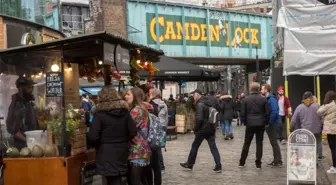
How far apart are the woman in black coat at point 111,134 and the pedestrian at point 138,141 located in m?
0.34

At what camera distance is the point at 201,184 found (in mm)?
10258

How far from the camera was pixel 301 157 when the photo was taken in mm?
9703

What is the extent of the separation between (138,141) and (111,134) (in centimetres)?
62

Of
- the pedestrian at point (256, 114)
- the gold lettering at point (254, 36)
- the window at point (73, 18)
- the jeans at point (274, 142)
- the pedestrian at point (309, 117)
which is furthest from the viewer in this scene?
the gold lettering at point (254, 36)

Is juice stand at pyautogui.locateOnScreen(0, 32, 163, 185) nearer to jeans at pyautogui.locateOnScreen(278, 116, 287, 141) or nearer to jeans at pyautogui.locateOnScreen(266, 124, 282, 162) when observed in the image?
jeans at pyautogui.locateOnScreen(266, 124, 282, 162)

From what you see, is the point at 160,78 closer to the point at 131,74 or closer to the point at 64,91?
the point at 131,74

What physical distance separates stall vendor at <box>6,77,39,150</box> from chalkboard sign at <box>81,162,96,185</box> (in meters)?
0.90

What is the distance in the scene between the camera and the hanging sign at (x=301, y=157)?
31.6ft

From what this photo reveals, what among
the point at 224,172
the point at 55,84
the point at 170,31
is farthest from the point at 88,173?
the point at 170,31

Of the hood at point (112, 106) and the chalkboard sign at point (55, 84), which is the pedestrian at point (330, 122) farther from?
the chalkboard sign at point (55, 84)

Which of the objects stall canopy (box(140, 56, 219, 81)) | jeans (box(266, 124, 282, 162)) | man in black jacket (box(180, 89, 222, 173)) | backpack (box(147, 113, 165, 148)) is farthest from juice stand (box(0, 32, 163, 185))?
stall canopy (box(140, 56, 219, 81))

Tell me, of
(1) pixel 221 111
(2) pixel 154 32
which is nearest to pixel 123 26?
(2) pixel 154 32

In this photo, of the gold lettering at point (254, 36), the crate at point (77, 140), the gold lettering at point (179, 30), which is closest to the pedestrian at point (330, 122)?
the crate at point (77, 140)

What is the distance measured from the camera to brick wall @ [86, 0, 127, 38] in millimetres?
24547
